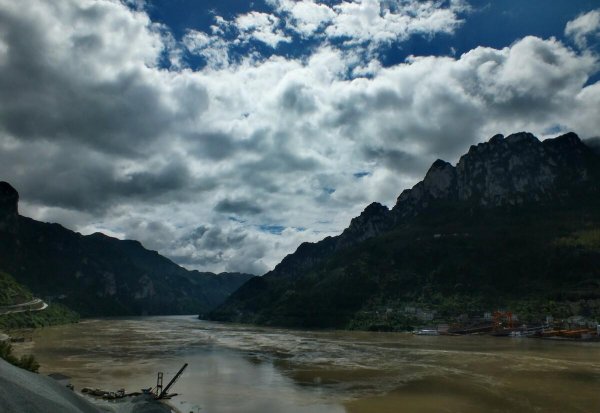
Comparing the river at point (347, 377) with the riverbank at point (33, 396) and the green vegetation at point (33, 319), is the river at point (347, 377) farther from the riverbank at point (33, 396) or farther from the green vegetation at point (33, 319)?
the green vegetation at point (33, 319)

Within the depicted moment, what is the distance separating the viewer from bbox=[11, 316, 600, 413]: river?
38.6 meters

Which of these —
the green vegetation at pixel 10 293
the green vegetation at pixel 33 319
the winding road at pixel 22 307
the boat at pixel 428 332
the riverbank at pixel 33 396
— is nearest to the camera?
the riverbank at pixel 33 396

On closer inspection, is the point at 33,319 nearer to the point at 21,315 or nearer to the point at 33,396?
the point at 21,315

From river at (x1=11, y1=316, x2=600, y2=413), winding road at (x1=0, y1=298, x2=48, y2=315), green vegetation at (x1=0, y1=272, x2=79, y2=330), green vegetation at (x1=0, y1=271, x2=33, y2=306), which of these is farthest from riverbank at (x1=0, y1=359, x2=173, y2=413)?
green vegetation at (x1=0, y1=271, x2=33, y2=306)

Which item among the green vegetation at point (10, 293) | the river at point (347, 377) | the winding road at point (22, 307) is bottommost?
the river at point (347, 377)

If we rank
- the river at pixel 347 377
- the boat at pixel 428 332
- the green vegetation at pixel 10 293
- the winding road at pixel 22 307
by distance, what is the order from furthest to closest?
the green vegetation at pixel 10 293
the boat at pixel 428 332
the winding road at pixel 22 307
the river at pixel 347 377

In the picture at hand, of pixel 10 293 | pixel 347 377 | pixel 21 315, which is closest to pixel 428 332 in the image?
pixel 347 377

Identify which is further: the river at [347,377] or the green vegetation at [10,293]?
the green vegetation at [10,293]

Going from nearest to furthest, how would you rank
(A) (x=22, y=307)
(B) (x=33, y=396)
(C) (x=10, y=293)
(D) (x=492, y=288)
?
1. (B) (x=33, y=396)
2. (A) (x=22, y=307)
3. (C) (x=10, y=293)
4. (D) (x=492, y=288)

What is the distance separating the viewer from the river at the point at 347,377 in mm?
38625

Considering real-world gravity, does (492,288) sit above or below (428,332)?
above

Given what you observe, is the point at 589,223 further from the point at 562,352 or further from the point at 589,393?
the point at 589,393

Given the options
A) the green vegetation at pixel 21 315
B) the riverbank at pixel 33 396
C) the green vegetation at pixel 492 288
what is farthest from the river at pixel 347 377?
the green vegetation at pixel 492 288

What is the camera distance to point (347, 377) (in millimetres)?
52688
